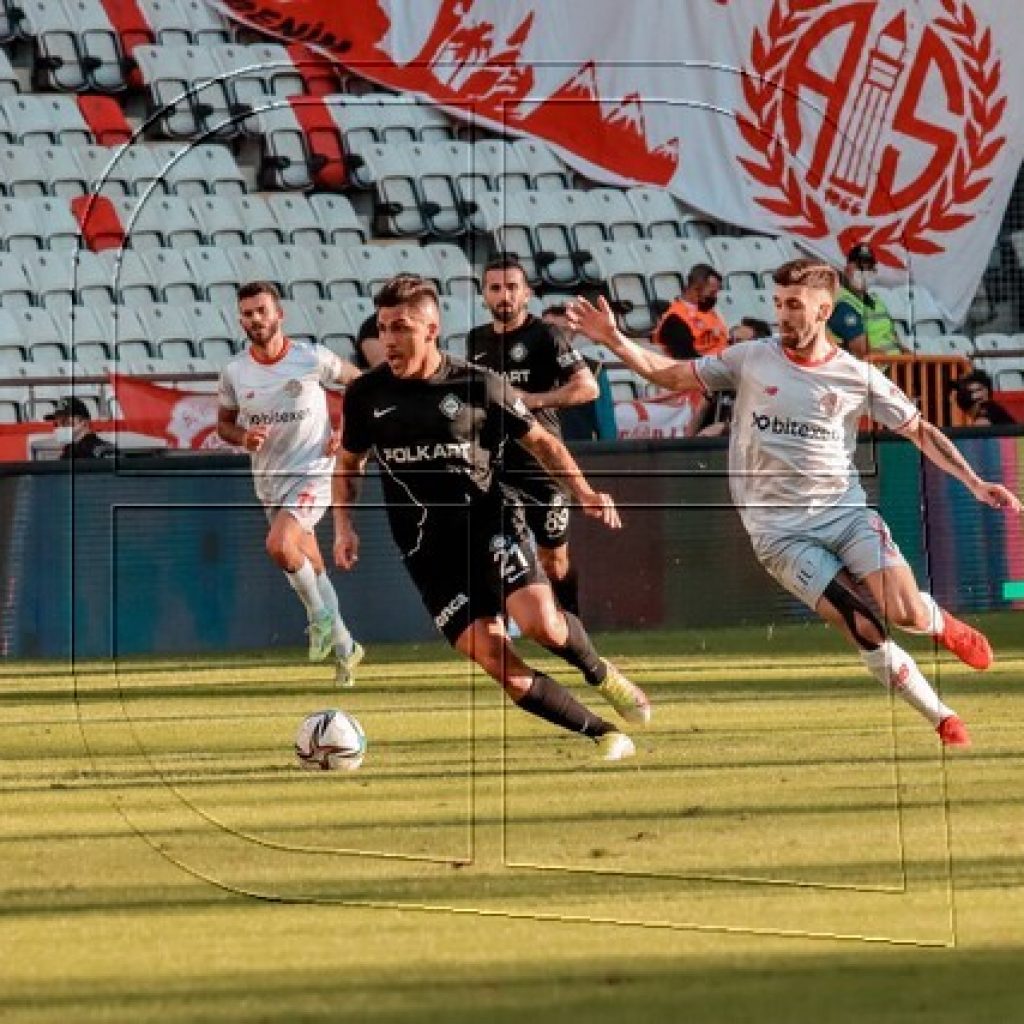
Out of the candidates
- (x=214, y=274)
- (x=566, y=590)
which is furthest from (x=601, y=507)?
(x=214, y=274)

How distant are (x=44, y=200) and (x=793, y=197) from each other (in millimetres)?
6418

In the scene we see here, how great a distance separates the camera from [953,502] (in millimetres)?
17703

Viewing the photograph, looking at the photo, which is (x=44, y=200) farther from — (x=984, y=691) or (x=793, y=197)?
(x=984, y=691)

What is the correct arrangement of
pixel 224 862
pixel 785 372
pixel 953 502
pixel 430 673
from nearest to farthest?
pixel 224 862, pixel 785 372, pixel 430 673, pixel 953 502

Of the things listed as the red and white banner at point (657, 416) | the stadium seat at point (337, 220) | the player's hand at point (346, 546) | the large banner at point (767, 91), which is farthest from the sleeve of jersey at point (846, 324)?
the large banner at point (767, 91)

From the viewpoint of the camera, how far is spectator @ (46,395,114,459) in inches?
660

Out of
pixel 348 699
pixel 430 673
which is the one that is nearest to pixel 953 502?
pixel 430 673

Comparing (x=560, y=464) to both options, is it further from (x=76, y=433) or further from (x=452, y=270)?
(x=452, y=270)

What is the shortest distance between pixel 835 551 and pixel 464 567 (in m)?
1.44

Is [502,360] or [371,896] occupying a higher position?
[502,360]

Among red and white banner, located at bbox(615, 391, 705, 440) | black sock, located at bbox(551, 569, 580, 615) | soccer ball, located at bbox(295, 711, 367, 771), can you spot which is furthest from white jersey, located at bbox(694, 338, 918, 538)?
red and white banner, located at bbox(615, 391, 705, 440)

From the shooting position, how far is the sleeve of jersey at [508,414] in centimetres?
988

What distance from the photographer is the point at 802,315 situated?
34.2 ft

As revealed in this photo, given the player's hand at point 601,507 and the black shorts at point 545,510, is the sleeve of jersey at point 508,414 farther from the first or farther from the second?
the black shorts at point 545,510
